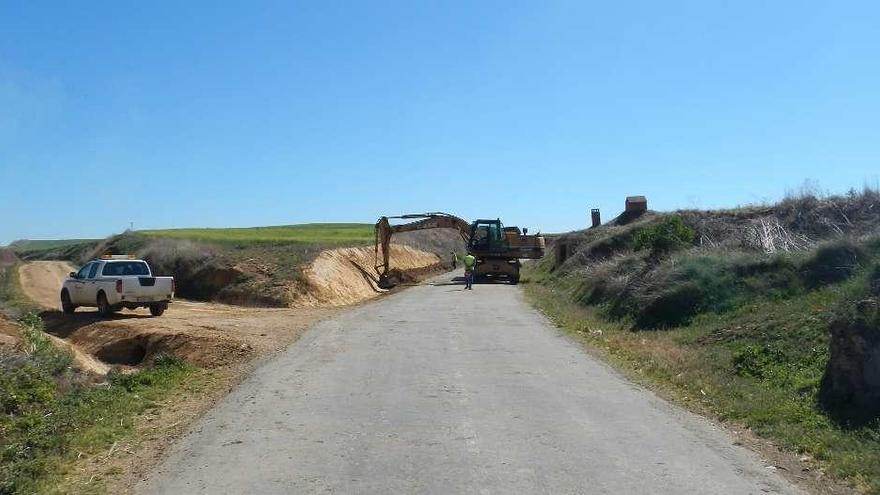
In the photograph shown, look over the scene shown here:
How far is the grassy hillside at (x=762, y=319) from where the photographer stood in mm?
9461

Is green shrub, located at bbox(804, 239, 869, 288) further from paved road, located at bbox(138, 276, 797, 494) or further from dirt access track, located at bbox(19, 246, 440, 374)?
dirt access track, located at bbox(19, 246, 440, 374)

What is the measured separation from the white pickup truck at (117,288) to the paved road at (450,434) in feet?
36.7

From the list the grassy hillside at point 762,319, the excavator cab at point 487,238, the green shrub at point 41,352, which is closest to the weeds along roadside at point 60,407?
the green shrub at point 41,352

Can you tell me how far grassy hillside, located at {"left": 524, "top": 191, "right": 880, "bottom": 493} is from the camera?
9.46 meters

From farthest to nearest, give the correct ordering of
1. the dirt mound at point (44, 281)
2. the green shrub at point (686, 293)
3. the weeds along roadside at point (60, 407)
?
the dirt mound at point (44, 281), the green shrub at point (686, 293), the weeds along roadside at point (60, 407)

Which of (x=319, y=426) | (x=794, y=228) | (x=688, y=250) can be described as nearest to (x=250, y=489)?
(x=319, y=426)

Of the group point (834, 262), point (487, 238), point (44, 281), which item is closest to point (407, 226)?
point (487, 238)

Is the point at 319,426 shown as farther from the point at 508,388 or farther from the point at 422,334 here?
the point at 422,334

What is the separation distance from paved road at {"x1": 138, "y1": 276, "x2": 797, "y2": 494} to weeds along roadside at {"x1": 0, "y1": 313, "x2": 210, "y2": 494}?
0.96 metres

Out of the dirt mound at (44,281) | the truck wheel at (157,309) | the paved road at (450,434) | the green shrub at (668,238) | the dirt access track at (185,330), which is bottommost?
the paved road at (450,434)

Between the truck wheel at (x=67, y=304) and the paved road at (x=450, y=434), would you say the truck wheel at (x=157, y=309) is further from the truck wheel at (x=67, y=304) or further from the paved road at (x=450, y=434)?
the paved road at (x=450, y=434)

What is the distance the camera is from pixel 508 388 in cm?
1154

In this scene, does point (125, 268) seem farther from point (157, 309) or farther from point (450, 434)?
point (450, 434)

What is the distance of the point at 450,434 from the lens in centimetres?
869
